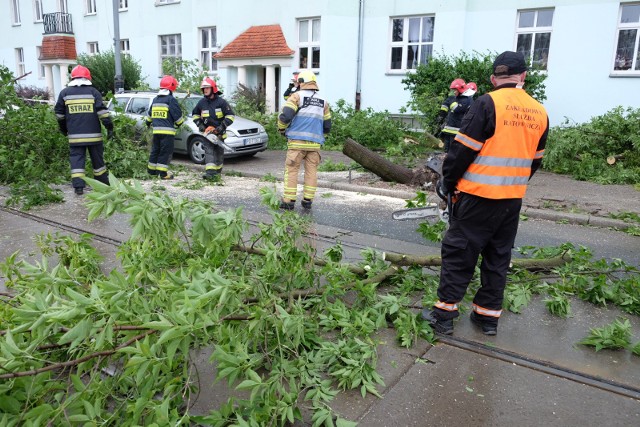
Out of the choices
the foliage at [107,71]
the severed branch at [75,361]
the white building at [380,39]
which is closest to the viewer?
the severed branch at [75,361]

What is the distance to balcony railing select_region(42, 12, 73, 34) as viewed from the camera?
91.2 ft

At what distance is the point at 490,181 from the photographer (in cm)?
346

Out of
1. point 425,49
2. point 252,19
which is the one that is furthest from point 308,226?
point 252,19

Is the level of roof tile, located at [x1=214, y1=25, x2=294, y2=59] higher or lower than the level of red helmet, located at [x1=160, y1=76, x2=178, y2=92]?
higher

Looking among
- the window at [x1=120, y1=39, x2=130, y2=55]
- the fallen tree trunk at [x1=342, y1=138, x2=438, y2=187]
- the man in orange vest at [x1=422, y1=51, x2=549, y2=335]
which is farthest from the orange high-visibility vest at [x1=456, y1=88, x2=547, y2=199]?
the window at [x1=120, y1=39, x2=130, y2=55]

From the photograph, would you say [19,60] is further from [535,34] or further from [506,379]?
[506,379]

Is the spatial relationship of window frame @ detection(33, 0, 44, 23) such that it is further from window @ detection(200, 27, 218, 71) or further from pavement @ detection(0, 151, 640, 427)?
pavement @ detection(0, 151, 640, 427)

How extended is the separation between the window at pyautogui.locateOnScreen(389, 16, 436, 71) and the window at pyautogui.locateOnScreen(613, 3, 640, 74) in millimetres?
5337

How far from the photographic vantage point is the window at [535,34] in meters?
14.8

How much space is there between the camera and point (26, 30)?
103ft

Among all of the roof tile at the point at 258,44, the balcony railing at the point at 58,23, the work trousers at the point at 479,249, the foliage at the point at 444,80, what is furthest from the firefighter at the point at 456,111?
the balcony railing at the point at 58,23

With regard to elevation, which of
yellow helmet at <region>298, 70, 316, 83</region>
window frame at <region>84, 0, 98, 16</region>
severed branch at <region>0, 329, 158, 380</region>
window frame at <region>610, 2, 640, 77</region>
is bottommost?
severed branch at <region>0, 329, 158, 380</region>

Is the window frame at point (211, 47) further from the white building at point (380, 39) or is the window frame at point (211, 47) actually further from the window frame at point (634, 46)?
the window frame at point (634, 46)

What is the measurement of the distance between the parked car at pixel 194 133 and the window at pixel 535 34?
316 inches
